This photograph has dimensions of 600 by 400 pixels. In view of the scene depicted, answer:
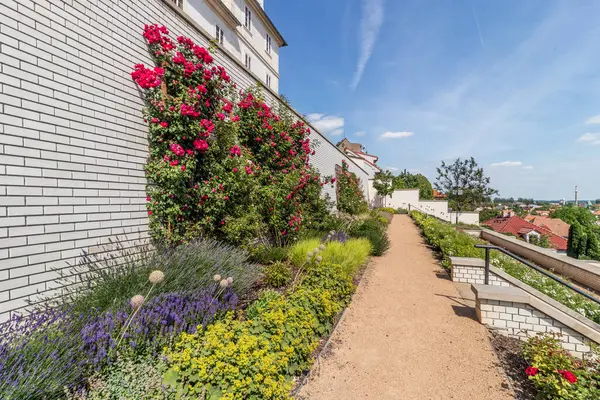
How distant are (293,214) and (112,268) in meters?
3.70

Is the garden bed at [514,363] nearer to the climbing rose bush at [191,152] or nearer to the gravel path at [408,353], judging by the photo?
the gravel path at [408,353]

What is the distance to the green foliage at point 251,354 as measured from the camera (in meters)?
1.70

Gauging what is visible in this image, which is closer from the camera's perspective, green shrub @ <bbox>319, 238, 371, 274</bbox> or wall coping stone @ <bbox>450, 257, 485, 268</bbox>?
green shrub @ <bbox>319, 238, 371, 274</bbox>

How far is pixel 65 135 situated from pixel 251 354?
2.74 m

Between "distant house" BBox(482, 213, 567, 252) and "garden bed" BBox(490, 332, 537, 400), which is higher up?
"garden bed" BBox(490, 332, 537, 400)

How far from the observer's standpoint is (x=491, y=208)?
85.5 feet

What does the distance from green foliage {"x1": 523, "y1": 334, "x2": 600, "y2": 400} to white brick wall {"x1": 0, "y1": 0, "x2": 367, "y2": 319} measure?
4402mm

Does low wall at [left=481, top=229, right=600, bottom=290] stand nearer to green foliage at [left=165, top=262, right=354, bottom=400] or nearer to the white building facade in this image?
green foliage at [left=165, top=262, right=354, bottom=400]

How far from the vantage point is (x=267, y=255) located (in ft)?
16.3

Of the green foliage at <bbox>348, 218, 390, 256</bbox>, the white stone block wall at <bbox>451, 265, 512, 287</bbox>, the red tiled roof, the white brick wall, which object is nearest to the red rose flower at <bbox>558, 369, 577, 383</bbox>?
the white stone block wall at <bbox>451, 265, 512, 287</bbox>

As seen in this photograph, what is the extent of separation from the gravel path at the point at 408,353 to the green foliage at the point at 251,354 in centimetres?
A: 31

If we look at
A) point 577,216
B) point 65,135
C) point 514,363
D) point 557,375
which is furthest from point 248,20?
point 577,216

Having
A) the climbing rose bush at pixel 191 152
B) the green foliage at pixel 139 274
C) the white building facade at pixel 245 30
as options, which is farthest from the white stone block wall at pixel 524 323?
the white building facade at pixel 245 30

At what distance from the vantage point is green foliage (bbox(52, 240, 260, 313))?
7.74ft
